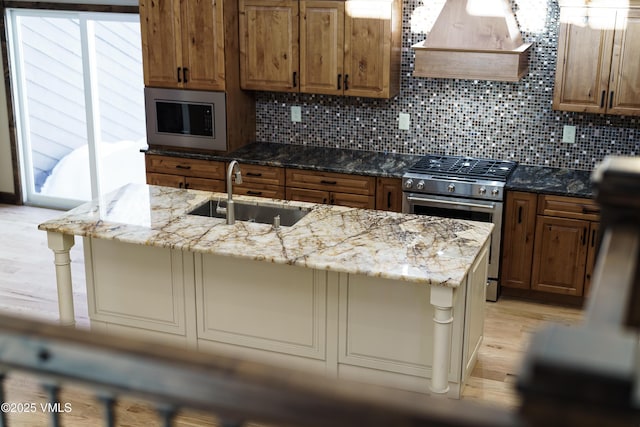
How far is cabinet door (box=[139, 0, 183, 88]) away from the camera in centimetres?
652

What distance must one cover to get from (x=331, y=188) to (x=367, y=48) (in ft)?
3.68

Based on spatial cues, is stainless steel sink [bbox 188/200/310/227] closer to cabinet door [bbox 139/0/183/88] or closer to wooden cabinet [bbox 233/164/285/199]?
wooden cabinet [bbox 233/164/285/199]

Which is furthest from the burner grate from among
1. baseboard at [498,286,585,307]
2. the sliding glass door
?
the sliding glass door

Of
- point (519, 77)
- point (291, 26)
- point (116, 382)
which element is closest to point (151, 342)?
point (116, 382)

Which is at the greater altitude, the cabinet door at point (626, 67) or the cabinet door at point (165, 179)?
the cabinet door at point (626, 67)

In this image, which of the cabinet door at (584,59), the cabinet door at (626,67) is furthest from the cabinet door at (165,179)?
the cabinet door at (626,67)

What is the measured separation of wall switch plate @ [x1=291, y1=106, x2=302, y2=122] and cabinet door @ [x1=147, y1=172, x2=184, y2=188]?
1.11 metres

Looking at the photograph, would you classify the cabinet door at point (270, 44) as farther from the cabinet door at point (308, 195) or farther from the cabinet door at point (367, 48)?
the cabinet door at point (308, 195)

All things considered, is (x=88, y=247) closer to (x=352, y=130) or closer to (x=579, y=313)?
(x=352, y=130)

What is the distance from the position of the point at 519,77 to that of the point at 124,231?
3048mm

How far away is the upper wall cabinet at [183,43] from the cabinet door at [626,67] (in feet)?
9.76

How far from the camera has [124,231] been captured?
4.58 m

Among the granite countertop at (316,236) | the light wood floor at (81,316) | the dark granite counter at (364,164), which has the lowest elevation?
the light wood floor at (81,316)

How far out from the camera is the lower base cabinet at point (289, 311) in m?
4.40
